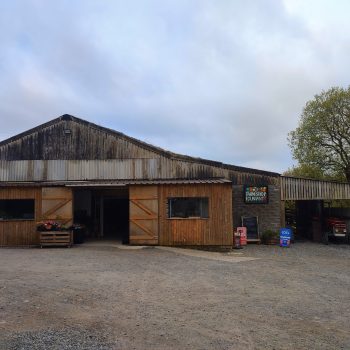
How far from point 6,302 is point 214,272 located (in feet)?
21.3

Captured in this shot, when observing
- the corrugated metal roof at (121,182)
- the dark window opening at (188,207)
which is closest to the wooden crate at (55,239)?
the corrugated metal roof at (121,182)

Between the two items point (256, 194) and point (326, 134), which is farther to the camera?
point (326, 134)

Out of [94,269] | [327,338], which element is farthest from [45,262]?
[327,338]

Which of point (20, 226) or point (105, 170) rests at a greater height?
point (105, 170)

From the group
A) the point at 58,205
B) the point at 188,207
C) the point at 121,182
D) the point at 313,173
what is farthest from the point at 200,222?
the point at 313,173

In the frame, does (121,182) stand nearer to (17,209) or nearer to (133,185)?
(133,185)

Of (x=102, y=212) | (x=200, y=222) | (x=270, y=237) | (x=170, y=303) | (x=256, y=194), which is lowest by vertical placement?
(x=170, y=303)

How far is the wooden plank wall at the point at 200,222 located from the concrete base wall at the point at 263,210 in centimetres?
254

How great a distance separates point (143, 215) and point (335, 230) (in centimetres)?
1078

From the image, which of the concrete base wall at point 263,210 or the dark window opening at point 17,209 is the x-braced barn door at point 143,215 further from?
the dark window opening at point 17,209

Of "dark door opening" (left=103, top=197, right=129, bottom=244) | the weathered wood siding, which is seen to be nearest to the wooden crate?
"dark door opening" (left=103, top=197, right=129, bottom=244)

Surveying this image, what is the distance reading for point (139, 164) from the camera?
2077 centimetres

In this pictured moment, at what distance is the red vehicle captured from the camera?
23.1 meters

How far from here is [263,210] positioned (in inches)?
865
